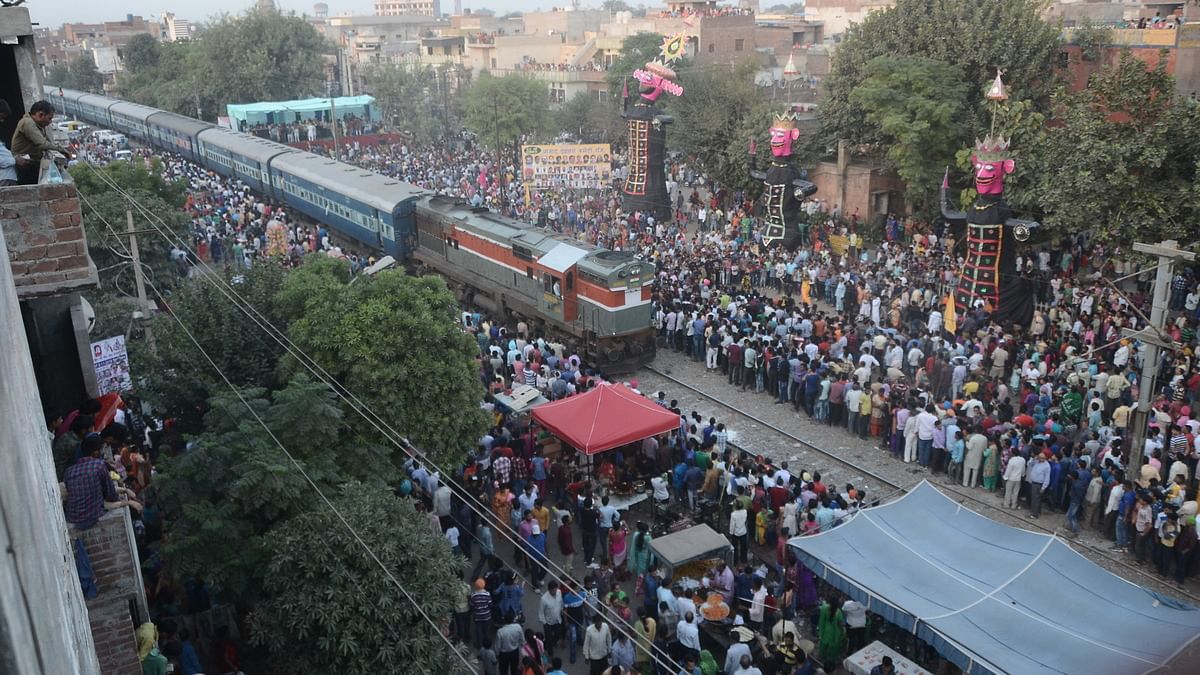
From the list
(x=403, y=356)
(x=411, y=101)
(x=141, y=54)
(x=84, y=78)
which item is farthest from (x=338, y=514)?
(x=84, y=78)

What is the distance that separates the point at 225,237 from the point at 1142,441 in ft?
85.8

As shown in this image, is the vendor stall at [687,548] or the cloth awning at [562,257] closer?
the vendor stall at [687,548]

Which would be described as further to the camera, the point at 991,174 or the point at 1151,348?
the point at 991,174

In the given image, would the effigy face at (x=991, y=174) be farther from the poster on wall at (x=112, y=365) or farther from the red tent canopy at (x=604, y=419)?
the poster on wall at (x=112, y=365)

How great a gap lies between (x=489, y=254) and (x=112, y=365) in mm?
11599

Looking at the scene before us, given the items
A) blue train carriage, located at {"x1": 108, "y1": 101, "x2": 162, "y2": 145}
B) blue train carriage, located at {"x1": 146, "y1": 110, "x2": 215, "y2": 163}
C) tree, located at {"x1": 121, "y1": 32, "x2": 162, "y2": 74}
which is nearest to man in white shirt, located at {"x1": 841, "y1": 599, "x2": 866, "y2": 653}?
blue train carriage, located at {"x1": 146, "y1": 110, "x2": 215, "y2": 163}

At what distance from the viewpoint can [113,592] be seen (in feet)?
26.0

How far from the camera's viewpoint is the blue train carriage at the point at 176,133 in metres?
45.4

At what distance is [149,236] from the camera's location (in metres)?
22.2

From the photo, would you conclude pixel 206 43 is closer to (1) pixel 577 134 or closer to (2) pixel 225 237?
(1) pixel 577 134

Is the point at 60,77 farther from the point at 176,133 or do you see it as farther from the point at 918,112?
the point at 918,112

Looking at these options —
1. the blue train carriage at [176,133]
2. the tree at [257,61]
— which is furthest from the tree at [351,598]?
the tree at [257,61]

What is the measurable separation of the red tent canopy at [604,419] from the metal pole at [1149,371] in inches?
263

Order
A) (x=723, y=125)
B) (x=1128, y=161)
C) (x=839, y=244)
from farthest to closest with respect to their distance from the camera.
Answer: (x=723, y=125) < (x=839, y=244) < (x=1128, y=161)
